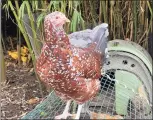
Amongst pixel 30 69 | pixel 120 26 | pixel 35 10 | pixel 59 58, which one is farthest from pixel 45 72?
pixel 30 69

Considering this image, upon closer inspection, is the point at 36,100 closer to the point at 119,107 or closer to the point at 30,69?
the point at 30,69

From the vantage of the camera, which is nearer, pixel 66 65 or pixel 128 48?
pixel 66 65

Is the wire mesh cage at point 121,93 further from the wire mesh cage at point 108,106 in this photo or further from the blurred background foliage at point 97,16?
the blurred background foliage at point 97,16

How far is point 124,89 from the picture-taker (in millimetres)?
2061

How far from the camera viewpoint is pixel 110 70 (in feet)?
7.32

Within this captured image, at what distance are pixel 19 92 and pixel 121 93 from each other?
47.6 inches

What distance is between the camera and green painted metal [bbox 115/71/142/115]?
204 cm

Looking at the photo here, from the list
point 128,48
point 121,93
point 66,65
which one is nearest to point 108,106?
point 121,93

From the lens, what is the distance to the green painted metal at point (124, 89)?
6.70ft

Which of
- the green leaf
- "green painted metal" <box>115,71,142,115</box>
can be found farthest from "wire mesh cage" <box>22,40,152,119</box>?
the green leaf

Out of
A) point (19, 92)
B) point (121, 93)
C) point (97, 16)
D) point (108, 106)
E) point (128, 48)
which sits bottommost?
point (19, 92)

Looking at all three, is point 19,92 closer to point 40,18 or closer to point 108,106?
point 40,18

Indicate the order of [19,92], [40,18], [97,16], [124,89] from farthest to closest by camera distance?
[19,92]
[97,16]
[40,18]
[124,89]

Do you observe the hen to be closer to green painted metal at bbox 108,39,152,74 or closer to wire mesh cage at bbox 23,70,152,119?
wire mesh cage at bbox 23,70,152,119
